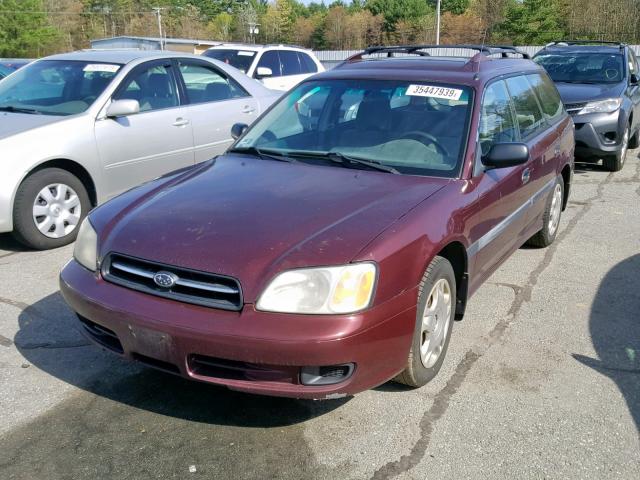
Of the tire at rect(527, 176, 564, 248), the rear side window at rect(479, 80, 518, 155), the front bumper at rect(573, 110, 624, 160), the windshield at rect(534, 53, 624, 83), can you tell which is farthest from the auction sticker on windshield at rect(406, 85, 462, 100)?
the windshield at rect(534, 53, 624, 83)

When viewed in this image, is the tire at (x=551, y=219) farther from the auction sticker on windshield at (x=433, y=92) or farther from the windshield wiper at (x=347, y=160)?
the windshield wiper at (x=347, y=160)

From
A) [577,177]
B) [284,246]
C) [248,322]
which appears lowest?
[577,177]

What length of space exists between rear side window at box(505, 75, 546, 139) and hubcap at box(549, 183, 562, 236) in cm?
81

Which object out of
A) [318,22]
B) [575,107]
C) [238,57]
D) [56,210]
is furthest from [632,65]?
[318,22]

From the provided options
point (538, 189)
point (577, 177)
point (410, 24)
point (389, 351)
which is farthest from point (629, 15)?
point (389, 351)

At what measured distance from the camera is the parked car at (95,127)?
17.6ft

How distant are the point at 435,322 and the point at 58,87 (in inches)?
183

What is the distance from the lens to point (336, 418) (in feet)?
10.2

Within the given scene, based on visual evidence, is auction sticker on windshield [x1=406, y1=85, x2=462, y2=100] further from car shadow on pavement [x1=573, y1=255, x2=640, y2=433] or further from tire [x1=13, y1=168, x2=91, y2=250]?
tire [x1=13, y1=168, x2=91, y2=250]

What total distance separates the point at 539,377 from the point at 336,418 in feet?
3.97

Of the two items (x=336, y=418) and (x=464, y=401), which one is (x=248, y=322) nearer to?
(x=336, y=418)

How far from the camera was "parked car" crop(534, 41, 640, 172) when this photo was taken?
896 cm

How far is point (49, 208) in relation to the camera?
18.1 feet

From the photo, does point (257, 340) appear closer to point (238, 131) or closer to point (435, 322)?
point (435, 322)
